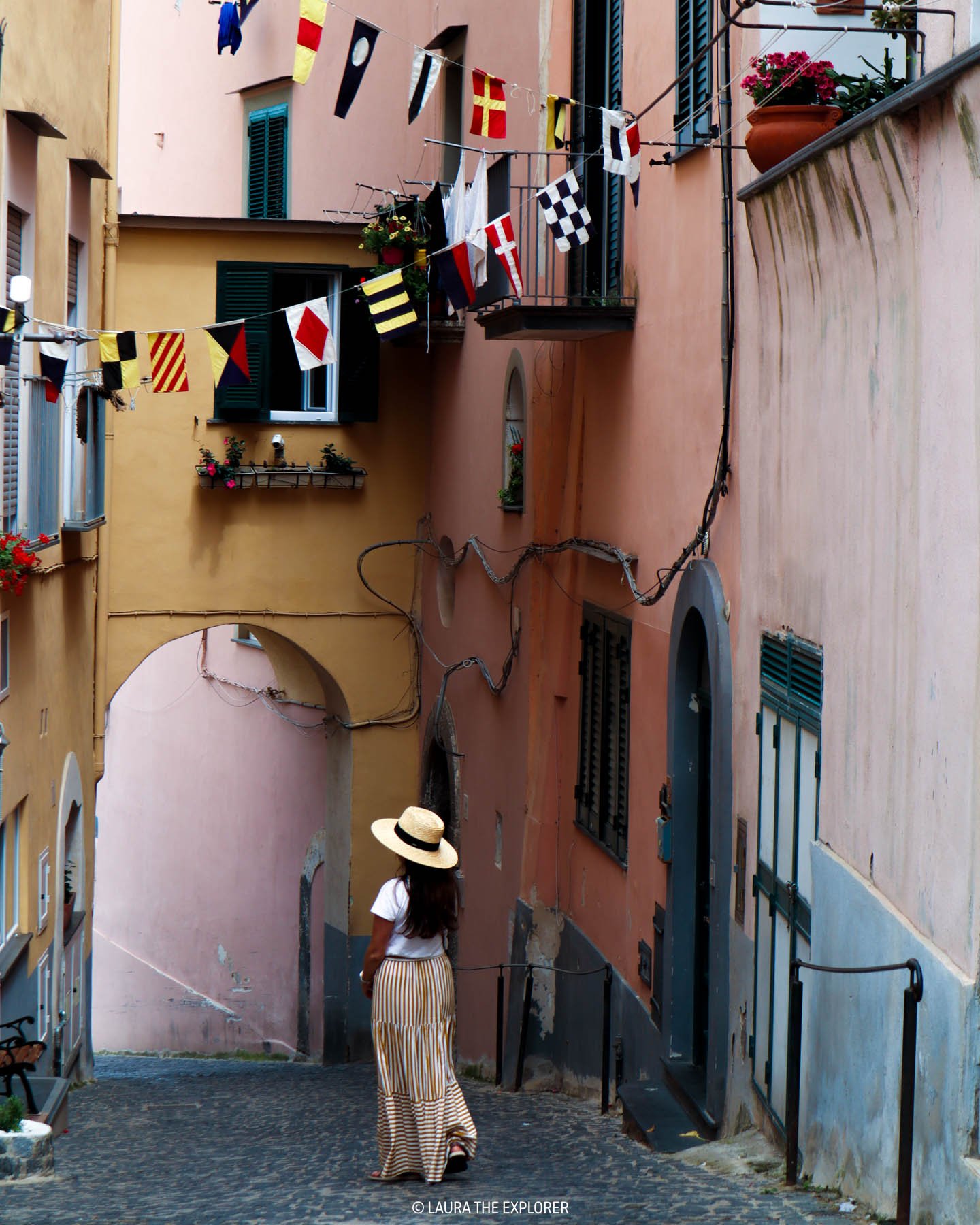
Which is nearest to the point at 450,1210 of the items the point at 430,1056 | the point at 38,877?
the point at 430,1056

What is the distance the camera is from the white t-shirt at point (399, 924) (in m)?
7.15

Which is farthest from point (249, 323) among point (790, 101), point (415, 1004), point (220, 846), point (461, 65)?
point (415, 1004)

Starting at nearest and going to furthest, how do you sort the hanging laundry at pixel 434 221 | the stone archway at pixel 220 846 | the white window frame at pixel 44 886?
the white window frame at pixel 44 886
the hanging laundry at pixel 434 221
the stone archway at pixel 220 846

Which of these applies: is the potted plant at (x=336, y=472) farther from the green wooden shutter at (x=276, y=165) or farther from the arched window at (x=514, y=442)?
the green wooden shutter at (x=276, y=165)

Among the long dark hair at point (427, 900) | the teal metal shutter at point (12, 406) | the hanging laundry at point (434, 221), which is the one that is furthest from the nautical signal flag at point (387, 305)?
the long dark hair at point (427, 900)

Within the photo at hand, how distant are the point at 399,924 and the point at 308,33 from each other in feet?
15.0

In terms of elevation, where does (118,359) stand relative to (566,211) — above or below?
below

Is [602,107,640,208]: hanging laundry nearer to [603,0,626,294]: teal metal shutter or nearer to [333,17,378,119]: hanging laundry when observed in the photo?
[333,17,378,119]: hanging laundry

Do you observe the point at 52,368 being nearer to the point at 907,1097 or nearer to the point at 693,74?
the point at 693,74

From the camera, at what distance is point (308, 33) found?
338 inches

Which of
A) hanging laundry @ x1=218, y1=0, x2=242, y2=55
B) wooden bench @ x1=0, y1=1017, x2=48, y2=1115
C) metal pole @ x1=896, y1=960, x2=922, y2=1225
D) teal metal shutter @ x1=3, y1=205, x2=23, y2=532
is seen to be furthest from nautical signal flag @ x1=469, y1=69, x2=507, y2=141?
hanging laundry @ x1=218, y1=0, x2=242, y2=55

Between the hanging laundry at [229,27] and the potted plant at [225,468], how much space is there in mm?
3638

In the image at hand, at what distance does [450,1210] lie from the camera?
656 centimetres

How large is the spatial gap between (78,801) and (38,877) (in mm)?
2220
